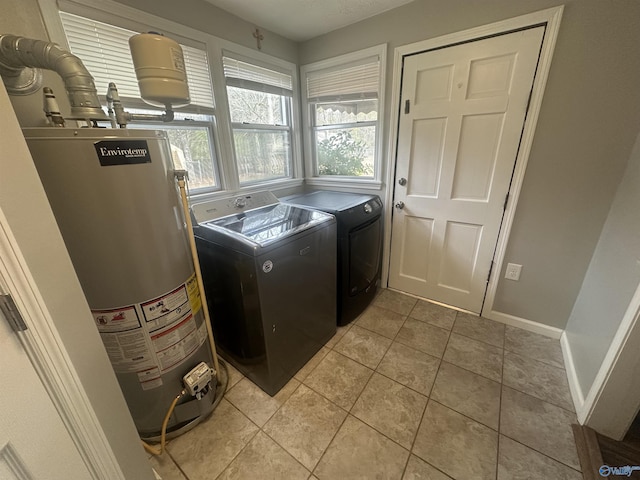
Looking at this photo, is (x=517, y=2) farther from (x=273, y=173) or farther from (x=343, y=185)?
(x=273, y=173)

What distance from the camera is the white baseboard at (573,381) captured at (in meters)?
1.32

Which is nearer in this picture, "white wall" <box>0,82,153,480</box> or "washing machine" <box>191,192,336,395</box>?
"white wall" <box>0,82,153,480</box>

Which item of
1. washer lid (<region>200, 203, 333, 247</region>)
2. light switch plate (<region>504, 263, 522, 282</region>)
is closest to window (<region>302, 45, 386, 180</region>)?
washer lid (<region>200, 203, 333, 247</region>)

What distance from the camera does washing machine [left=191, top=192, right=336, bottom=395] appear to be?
1.30 m

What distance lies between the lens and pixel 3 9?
1057mm

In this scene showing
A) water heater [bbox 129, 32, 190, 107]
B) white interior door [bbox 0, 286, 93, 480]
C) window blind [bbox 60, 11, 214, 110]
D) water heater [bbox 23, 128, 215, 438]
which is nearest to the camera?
white interior door [bbox 0, 286, 93, 480]

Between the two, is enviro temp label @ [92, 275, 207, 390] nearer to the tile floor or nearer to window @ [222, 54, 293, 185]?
the tile floor

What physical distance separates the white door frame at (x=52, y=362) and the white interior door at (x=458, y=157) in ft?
7.16

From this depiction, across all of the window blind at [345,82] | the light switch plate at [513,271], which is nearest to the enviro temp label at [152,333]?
the window blind at [345,82]

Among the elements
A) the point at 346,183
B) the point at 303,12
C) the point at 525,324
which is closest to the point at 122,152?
the point at 303,12

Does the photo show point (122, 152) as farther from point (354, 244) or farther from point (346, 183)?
point (346, 183)

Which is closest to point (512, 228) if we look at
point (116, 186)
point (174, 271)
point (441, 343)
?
point (441, 343)

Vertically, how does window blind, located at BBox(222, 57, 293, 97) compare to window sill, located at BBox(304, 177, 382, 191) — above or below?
above

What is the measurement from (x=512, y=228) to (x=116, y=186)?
2.31 m
